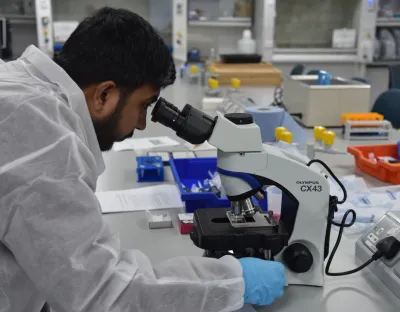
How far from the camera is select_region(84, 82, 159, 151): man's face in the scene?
Result: 0.88 meters

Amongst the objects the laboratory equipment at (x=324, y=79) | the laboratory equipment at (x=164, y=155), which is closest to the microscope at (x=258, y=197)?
the laboratory equipment at (x=164, y=155)

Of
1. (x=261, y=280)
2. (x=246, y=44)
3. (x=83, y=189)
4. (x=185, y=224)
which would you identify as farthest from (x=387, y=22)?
(x=83, y=189)

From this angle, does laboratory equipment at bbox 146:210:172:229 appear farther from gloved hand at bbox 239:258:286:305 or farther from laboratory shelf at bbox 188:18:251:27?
laboratory shelf at bbox 188:18:251:27

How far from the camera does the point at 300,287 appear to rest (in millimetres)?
1036

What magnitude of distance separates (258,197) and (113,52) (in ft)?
1.39

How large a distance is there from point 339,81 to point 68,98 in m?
2.09

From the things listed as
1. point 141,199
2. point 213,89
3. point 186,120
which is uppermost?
point 186,120

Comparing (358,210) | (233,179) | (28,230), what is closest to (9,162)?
(28,230)

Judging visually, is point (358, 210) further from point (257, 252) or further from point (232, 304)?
point (232, 304)

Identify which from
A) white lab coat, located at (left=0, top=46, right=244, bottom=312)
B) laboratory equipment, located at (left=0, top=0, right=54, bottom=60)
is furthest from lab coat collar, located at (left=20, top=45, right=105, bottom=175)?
laboratory equipment, located at (left=0, top=0, right=54, bottom=60)

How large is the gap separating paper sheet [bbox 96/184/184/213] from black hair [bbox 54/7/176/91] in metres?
0.64

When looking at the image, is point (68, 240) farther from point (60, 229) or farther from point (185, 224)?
point (185, 224)

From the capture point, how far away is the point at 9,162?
723mm

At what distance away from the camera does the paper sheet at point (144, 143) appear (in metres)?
2.09
